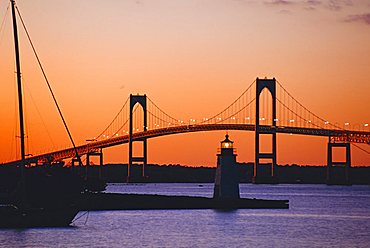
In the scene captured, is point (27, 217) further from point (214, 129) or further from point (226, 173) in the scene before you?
point (214, 129)

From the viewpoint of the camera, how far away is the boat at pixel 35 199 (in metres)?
42.8

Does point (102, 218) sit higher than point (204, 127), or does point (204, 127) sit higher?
point (204, 127)

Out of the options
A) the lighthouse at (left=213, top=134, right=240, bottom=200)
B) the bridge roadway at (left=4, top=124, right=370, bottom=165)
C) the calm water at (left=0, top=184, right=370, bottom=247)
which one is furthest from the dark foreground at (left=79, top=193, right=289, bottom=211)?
the bridge roadway at (left=4, top=124, right=370, bottom=165)

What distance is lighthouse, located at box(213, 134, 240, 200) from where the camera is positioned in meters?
50.4

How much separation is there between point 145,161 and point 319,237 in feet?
244

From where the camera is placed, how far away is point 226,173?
167 feet

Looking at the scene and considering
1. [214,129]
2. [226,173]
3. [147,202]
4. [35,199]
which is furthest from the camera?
[214,129]

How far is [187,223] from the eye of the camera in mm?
52031

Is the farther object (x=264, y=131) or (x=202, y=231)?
(x=264, y=131)

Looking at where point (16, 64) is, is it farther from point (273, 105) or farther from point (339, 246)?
point (273, 105)

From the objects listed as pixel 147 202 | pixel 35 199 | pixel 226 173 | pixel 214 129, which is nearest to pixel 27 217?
pixel 35 199

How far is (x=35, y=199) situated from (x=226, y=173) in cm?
939

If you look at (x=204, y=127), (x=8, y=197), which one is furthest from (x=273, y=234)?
(x=204, y=127)

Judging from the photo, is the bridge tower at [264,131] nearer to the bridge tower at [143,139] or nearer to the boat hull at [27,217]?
the bridge tower at [143,139]
